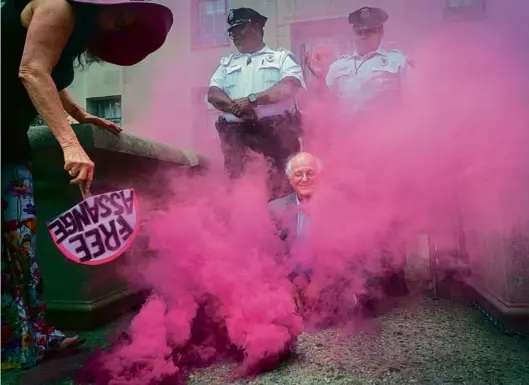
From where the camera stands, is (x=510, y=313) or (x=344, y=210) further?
(x=344, y=210)

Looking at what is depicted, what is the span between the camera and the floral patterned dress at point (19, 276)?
1.38m

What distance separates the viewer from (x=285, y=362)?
139 centimetres

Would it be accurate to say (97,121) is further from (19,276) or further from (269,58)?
(269,58)

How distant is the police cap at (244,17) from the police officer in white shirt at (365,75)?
0.33m

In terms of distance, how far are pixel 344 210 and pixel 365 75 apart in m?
0.74

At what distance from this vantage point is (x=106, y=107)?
2289 millimetres

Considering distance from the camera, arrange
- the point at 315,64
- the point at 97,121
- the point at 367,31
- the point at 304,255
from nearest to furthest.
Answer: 1. the point at 97,121
2. the point at 304,255
3. the point at 367,31
4. the point at 315,64

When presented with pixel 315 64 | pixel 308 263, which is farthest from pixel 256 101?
pixel 308 263

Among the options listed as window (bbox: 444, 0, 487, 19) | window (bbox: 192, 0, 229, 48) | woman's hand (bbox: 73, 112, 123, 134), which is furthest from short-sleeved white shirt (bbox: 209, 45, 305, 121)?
window (bbox: 444, 0, 487, 19)

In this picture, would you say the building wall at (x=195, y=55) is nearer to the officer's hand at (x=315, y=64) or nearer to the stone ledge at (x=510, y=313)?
the officer's hand at (x=315, y=64)

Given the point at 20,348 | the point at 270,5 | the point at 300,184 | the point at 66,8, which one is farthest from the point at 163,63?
the point at 20,348

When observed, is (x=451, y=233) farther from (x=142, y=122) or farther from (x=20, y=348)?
(x=20, y=348)

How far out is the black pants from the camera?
91.3 inches

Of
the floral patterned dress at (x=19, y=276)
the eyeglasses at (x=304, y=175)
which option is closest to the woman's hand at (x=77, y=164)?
the floral patterned dress at (x=19, y=276)
